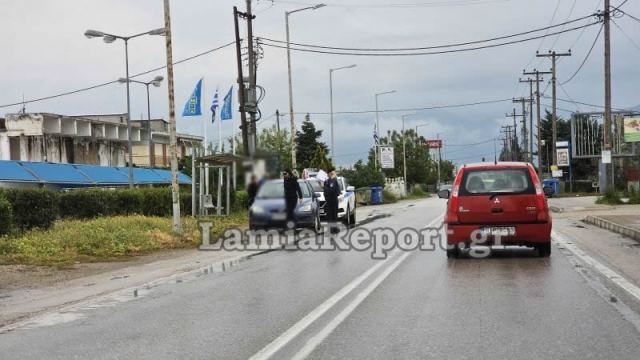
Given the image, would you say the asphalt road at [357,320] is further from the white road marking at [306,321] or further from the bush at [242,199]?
the bush at [242,199]

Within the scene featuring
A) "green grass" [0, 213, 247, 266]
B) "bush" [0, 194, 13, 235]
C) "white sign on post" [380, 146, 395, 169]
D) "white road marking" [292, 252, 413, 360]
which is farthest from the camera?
"white sign on post" [380, 146, 395, 169]

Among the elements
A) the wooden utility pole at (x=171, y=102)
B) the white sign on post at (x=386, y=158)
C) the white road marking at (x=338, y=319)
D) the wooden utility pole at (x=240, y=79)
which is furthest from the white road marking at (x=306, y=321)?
the white sign on post at (x=386, y=158)

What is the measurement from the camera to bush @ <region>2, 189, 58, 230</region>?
Result: 58.6 ft

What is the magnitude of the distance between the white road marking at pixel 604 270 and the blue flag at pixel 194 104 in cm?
807

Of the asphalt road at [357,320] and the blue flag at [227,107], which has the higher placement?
the blue flag at [227,107]

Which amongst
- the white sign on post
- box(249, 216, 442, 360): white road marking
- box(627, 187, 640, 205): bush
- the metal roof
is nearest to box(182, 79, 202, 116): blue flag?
box(249, 216, 442, 360): white road marking

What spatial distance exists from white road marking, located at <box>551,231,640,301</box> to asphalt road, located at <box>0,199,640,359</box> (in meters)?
0.37

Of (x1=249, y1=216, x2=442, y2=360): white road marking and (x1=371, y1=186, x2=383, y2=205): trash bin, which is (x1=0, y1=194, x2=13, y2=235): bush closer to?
(x1=249, y1=216, x2=442, y2=360): white road marking

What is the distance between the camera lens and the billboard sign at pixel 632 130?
52500 mm

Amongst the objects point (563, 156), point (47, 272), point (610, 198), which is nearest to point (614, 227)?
point (47, 272)

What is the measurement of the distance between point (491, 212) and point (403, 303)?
14.4 feet

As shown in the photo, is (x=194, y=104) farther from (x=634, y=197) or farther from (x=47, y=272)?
(x=634, y=197)

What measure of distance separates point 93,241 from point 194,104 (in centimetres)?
1602

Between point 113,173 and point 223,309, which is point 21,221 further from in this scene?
point 113,173
